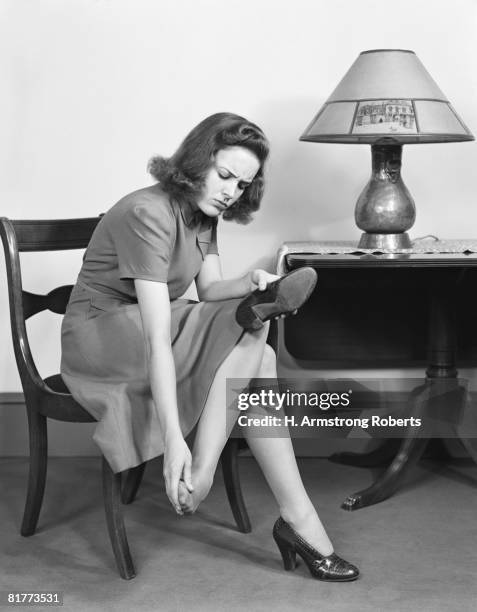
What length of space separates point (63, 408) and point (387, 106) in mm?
1156

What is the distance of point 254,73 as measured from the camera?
117 inches

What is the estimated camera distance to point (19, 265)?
2320 millimetres

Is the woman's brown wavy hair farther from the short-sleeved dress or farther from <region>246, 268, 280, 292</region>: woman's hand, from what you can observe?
<region>246, 268, 280, 292</region>: woman's hand

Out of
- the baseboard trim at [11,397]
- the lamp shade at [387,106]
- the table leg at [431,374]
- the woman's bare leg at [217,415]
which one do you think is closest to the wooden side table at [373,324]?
the table leg at [431,374]

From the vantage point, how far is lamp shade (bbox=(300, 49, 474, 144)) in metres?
2.46

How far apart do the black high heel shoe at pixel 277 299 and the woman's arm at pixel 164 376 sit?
0.17m

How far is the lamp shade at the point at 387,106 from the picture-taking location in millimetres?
2455

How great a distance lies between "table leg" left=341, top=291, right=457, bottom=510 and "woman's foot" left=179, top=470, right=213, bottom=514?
32.7 inches

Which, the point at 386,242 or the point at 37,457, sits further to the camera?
the point at 386,242

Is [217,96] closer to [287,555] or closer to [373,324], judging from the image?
[373,324]

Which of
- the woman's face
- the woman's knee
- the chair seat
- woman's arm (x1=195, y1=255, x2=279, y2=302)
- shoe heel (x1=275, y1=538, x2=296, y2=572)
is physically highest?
the woman's face

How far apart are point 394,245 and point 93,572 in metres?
1.21

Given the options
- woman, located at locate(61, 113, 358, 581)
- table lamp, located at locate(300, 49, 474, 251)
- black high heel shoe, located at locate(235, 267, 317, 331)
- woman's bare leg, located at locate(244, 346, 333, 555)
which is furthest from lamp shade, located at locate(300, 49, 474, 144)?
woman's bare leg, located at locate(244, 346, 333, 555)

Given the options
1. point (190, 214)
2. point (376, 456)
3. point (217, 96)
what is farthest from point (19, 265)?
point (376, 456)
